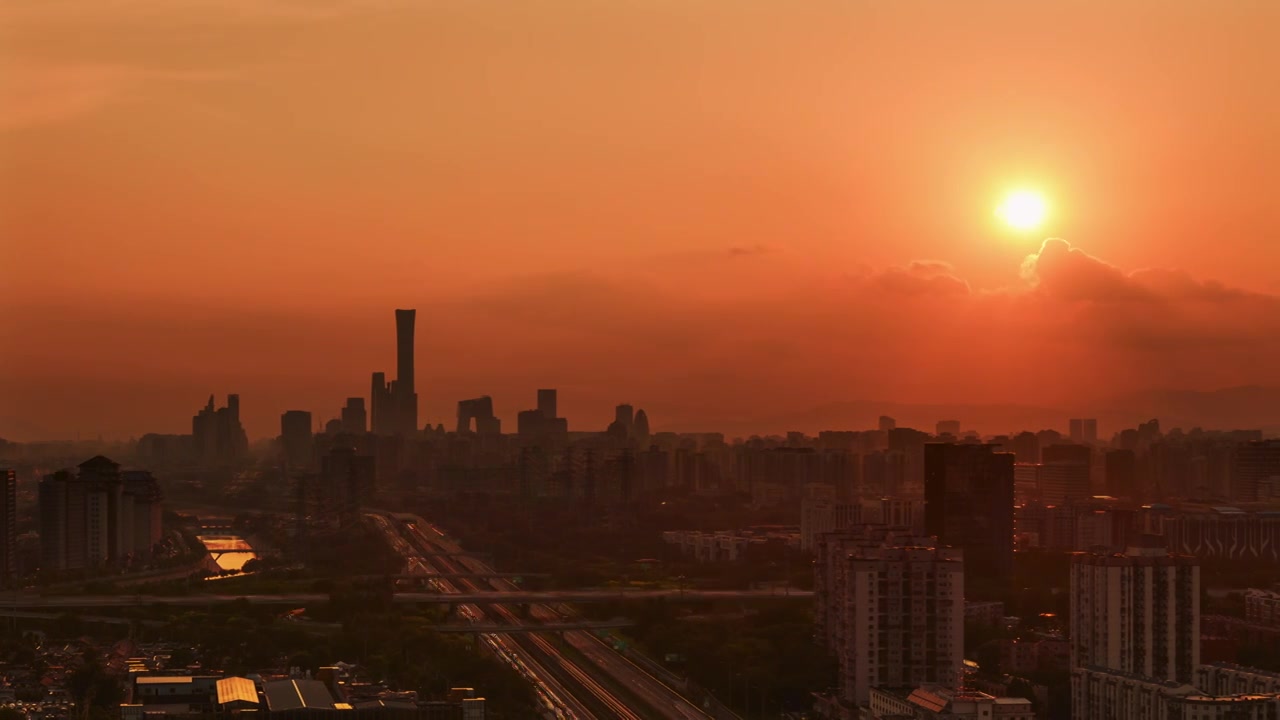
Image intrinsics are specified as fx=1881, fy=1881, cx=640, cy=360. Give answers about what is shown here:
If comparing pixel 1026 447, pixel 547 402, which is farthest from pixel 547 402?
pixel 1026 447

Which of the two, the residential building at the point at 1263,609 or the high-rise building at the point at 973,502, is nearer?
the residential building at the point at 1263,609

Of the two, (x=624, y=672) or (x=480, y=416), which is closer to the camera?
(x=624, y=672)

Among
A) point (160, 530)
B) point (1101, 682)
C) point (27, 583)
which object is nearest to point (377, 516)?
point (160, 530)

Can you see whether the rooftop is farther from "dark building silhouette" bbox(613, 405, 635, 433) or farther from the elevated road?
"dark building silhouette" bbox(613, 405, 635, 433)

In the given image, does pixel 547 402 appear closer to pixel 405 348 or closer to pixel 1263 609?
pixel 405 348

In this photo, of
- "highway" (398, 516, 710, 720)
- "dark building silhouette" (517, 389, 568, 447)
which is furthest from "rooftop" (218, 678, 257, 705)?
"dark building silhouette" (517, 389, 568, 447)

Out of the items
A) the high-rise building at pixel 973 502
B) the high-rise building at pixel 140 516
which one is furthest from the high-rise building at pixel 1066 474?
the high-rise building at pixel 140 516

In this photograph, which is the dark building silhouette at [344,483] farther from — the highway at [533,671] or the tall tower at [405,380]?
the tall tower at [405,380]
